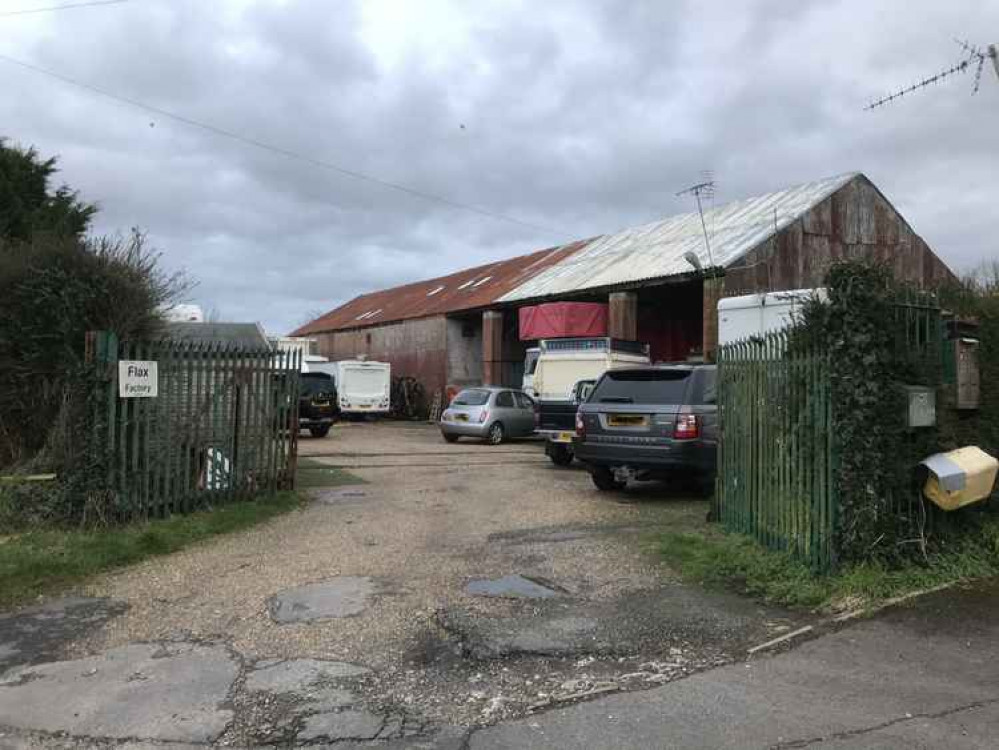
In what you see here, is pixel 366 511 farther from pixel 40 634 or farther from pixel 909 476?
pixel 909 476

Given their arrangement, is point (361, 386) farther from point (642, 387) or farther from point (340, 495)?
point (642, 387)

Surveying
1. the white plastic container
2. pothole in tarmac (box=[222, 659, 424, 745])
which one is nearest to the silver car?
the white plastic container

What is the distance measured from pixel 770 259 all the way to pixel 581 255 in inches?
449

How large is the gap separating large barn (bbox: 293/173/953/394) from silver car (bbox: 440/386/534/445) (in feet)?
15.2

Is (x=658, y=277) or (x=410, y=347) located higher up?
(x=658, y=277)

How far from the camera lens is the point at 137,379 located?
8727 millimetres

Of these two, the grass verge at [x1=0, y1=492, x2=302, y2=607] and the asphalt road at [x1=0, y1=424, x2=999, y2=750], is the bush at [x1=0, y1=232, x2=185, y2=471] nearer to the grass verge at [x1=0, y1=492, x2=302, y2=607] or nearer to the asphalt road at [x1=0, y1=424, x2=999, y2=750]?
the grass verge at [x1=0, y1=492, x2=302, y2=607]

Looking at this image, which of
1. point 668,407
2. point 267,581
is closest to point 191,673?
point 267,581

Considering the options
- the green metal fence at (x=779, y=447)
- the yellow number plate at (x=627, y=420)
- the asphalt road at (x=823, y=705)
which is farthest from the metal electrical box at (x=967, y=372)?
the yellow number plate at (x=627, y=420)

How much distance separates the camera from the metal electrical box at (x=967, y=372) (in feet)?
21.6

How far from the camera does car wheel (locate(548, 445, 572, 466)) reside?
1563 cm

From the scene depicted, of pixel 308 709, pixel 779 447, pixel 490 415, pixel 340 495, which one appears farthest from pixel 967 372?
pixel 490 415

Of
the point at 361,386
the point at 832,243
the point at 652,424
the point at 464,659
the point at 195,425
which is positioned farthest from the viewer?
the point at 361,386

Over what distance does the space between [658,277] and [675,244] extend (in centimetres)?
393
